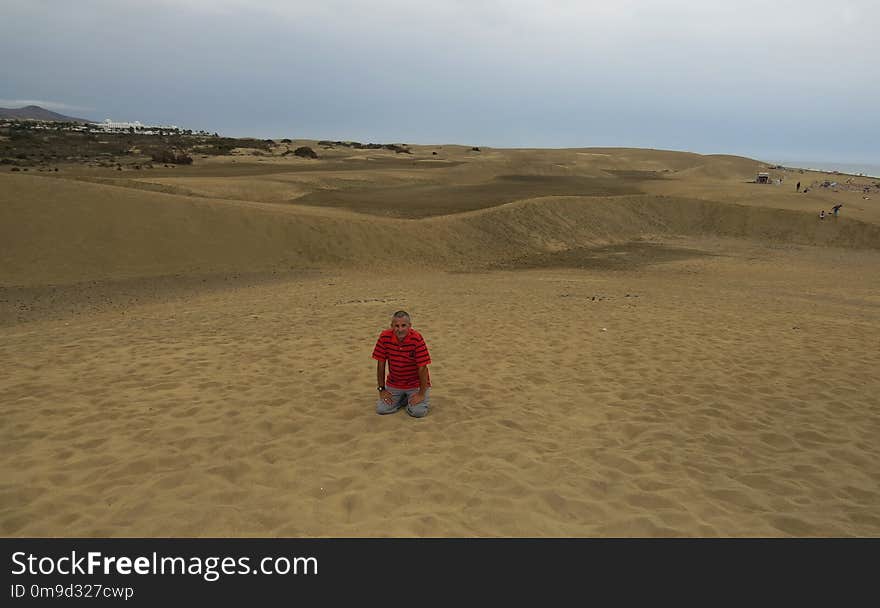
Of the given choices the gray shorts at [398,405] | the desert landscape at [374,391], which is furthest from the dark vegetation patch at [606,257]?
the gray shorts at [398,405]

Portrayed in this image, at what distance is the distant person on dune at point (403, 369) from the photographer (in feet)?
18.5

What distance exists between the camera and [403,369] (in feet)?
19.1

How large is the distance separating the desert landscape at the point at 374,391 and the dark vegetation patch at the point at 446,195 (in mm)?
8996

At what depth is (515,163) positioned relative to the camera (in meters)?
60.0

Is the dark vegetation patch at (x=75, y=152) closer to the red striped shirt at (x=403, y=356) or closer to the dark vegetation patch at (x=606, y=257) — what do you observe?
the dark vegetation patch at (x=606, y=257)

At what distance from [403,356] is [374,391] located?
3.78ft

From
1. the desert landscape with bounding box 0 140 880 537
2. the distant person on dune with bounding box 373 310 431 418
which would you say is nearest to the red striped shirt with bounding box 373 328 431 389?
the distant person on dune with bounding box 373 310 431 418

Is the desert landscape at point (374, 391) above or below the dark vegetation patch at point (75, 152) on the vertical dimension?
below

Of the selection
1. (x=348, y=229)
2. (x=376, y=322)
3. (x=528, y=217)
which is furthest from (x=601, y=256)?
(x=376, y=322)

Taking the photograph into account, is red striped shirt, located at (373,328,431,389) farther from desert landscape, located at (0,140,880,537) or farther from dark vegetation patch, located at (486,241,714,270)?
dark vegetation patch, located at (486,241,714,270)

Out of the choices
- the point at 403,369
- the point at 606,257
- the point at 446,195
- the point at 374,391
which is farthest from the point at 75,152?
the point at 403,369

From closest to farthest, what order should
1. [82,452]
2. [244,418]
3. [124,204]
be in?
1. [82,452]
2. [244,418]
3. [124,204]

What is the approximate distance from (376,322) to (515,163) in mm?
53149

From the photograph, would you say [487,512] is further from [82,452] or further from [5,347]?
[5,347]
